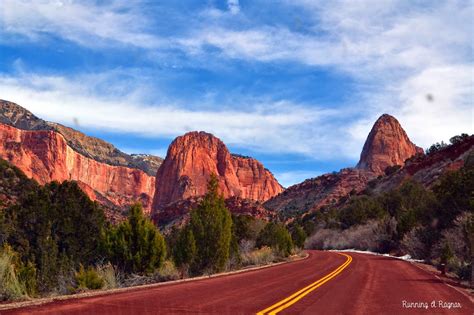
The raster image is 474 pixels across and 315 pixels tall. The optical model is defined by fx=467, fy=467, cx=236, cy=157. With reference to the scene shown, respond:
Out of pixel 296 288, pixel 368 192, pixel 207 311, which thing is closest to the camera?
pixel 207 311

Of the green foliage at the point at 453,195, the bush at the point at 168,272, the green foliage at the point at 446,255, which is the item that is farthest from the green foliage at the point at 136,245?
the green foliage at the point at 453,195

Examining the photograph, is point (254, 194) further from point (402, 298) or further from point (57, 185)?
point (402, 298)

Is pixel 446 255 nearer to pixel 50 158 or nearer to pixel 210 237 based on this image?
pixel 210 237

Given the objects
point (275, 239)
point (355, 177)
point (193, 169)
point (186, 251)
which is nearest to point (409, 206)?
point (275, 239)

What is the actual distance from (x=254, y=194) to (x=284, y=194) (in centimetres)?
5097

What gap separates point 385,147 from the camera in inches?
6284

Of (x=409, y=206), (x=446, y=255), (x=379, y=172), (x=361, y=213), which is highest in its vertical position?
(x=379, y=172)

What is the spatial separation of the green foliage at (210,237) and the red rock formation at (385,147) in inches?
5381

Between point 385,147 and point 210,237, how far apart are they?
478 ft

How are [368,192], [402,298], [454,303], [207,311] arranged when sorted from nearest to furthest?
[207,311] → [454,303] → [402,298] → [368,192]

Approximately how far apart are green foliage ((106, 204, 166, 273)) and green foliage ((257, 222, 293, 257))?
20.3 metres

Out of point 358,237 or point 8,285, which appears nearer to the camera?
point 8,285

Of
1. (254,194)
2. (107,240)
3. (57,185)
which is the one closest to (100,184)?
(254,194)

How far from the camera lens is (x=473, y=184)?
31.4 meters
